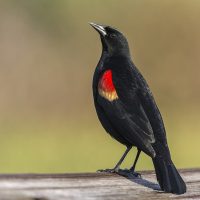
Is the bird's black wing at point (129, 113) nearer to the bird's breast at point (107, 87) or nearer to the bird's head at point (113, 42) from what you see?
the bird's breast at point (107, 87)

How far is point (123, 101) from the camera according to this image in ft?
16.5

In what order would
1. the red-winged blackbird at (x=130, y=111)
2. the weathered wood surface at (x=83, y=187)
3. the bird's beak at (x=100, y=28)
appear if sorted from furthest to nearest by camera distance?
1. the bird's beak at (x=100, y=28)
2. the red-winged blackbird at (x=130, y=111)
3. the weathered wood surface at (x=83, y=187)

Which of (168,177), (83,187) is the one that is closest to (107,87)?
(168,177)

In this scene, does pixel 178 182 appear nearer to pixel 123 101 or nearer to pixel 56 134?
pixel 123 101

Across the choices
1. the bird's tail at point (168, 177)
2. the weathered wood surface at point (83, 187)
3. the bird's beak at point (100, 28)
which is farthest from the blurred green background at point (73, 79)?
the weathered wood surface at point (83, 187)

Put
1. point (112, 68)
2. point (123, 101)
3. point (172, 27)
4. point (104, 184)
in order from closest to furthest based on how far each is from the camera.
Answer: point (104, 184) < point (123, 101) < point (112, 68) < point (172, 27)

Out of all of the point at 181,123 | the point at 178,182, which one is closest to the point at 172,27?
the point at 181,123

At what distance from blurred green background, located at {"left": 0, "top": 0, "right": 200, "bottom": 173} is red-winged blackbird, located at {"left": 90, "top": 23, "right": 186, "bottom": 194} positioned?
4151mm

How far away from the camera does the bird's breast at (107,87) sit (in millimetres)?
5090

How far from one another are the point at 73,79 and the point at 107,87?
622cm

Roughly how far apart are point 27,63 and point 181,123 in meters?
2.07

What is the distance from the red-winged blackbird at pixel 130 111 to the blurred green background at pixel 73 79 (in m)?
4.15

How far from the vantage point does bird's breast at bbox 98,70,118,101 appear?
5.09m

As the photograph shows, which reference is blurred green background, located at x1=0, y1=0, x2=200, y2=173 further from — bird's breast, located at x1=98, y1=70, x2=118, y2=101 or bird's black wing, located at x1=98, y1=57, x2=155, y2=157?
bird's black wing, located at x1=98, y1=57, x2=155, y2=157
